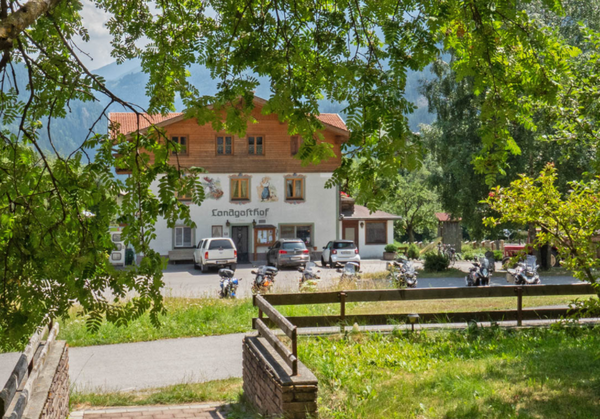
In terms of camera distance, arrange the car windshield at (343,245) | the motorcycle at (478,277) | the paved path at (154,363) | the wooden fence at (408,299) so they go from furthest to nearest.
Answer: the car windshield at (343,245), the motorcycle at (478,277), the wooden fence at (408,299), the paved path at (154,363)

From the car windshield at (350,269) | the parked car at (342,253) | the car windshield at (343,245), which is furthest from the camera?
the car windshield at (343,245)

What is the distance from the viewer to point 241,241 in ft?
125

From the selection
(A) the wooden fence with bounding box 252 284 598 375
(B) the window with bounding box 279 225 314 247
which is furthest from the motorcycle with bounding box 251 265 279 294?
(B) the window with bounding box 279 225 314 247

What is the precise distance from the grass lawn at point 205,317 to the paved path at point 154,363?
0.41m

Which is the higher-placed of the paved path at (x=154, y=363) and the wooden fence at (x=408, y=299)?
the wooden fence at (x=408, y=299)

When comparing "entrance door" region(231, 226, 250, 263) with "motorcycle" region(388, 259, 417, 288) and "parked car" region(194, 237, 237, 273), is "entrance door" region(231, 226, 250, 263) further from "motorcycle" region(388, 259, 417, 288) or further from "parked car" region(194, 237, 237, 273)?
"motorcycle" region(388, 259, 417, 288)

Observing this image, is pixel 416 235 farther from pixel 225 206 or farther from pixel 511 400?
pixel 511 400

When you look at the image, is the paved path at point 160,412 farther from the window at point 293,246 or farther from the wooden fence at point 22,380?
the window at point 293,246

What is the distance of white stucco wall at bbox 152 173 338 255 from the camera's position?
37.5 metres

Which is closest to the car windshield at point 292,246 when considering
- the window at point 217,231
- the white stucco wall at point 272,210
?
the white stucco wall at point 272,210

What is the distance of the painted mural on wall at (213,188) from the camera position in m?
37.5

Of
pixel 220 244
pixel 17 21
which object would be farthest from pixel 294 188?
pixel 17 21

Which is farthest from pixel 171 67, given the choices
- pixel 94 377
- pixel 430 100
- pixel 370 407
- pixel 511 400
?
pixel 430 100

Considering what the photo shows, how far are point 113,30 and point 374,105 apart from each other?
14.5ft
